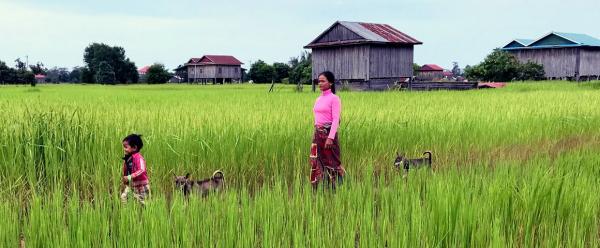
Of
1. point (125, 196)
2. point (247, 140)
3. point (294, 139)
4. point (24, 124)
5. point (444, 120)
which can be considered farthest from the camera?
point (444, 120)

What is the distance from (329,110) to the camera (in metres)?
5.07

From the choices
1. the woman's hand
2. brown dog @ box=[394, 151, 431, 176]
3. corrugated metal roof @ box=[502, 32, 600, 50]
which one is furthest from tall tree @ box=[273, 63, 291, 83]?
the woman's hand

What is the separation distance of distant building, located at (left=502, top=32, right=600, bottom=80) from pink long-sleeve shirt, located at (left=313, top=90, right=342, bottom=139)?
3687 cm

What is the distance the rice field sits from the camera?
2.94 m

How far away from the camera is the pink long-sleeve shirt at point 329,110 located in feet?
16.4

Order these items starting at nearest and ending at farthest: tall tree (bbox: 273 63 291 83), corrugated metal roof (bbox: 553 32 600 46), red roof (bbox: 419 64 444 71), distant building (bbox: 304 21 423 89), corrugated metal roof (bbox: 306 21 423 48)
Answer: corrugated metal roof (bbox: 306 21 423 48) < distant building (bbox: 304 21 423 89) < corrugated metal roof (bbox: 553 32 600 46) < tall tree (bbox: 273 63 291 83) < red roof (bbox: 419 64 444 71)

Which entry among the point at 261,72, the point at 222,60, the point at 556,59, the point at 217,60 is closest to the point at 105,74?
the point at 217,60

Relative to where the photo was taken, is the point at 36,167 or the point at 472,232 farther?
the point at 36,167

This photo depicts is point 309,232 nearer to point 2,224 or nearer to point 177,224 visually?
point 177,224

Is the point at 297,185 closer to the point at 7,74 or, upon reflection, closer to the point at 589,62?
the point at 589,62

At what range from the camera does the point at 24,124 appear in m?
5.20

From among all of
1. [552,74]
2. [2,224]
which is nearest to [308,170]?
[2,224]

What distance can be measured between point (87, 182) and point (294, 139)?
2392 mm

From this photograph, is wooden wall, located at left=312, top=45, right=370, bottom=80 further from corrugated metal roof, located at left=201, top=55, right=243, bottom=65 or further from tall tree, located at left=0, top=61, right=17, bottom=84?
tall tree, located at left=0, top=61, right=17, bottom=84
